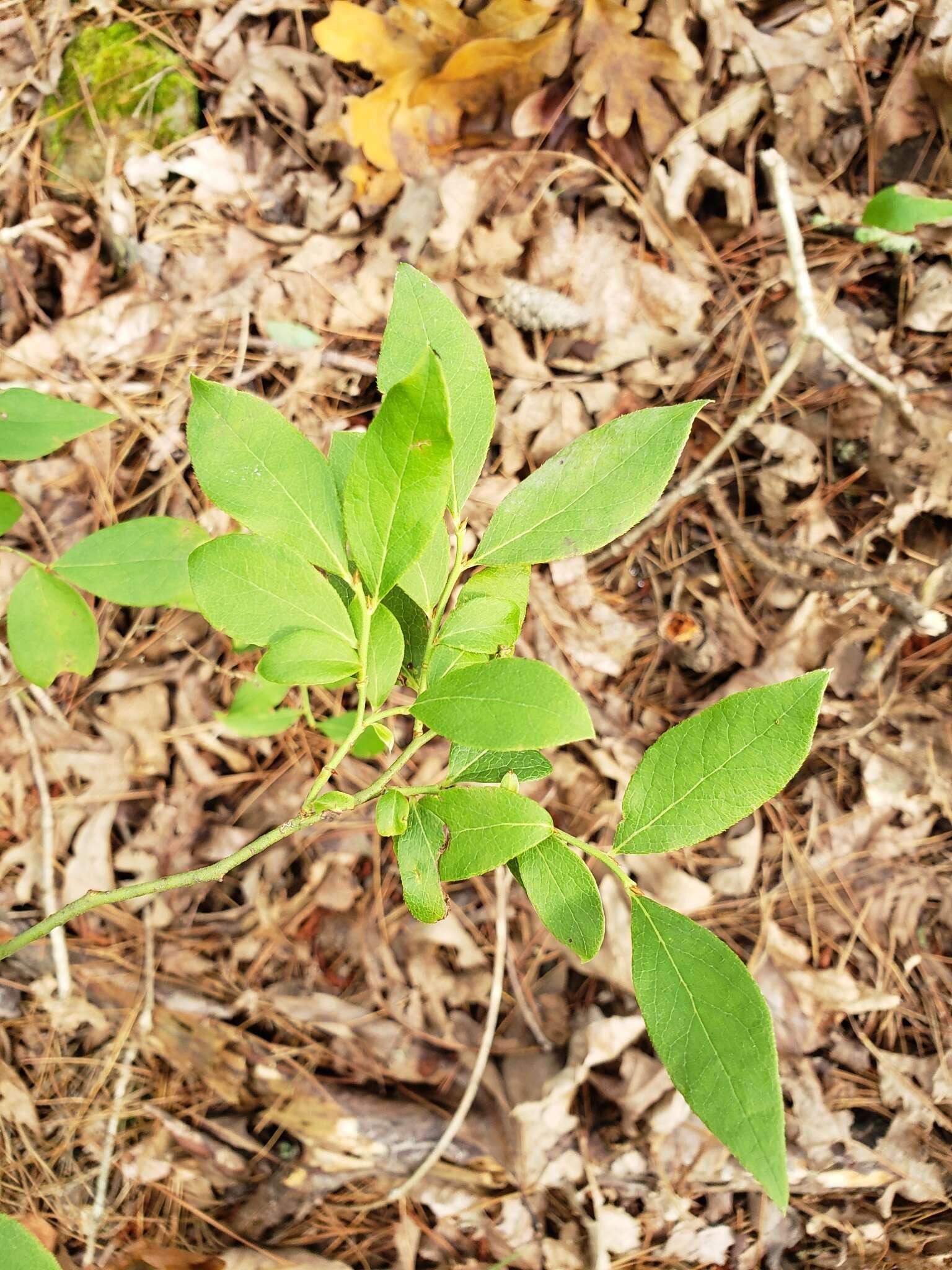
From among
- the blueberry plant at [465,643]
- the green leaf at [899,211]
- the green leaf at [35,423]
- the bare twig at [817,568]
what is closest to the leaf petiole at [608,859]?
the blueberry plant at [465,643]

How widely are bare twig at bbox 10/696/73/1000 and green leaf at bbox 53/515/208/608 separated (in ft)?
2.85

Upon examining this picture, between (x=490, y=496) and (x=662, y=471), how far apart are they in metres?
1.22

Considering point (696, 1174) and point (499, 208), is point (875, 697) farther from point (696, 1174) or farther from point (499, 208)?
point (499, 208)

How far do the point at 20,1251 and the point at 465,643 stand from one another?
0.72 metres

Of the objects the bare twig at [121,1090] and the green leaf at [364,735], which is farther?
the bare twig at [121,1090]

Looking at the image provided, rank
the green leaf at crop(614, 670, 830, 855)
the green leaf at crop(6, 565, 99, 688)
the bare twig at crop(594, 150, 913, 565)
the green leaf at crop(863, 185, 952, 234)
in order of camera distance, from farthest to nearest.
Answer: the bare twig at crop(594, 150, 913, 565), the green leaf at crop(863, 185, 952, 234), the green leaf at crop(6, 565, 99, 688), the green leaf at crop(614, 670, 830, 855)

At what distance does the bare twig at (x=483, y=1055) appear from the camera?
1.81 meters

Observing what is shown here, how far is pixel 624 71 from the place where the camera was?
6.54 feet

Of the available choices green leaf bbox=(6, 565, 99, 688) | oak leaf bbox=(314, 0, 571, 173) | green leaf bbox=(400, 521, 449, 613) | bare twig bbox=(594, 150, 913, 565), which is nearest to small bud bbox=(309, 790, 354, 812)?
green leaf bbox=(400, 521, 449, 613)

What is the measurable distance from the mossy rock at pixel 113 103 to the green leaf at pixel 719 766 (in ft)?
7.06

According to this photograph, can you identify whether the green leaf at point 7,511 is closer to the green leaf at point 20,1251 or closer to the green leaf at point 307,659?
the green leaf at point 307,659

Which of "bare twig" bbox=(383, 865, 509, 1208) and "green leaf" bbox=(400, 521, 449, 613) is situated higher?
"green leaf" bbox=(400, 521, 449, 613)

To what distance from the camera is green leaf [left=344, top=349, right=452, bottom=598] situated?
0.63m

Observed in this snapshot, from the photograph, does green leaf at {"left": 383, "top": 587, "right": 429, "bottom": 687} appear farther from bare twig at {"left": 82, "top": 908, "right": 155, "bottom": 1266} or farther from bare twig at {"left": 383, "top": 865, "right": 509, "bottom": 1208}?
bare twig at {"left": 82, "top": 908, "right": 155, "bottom": 1266}
